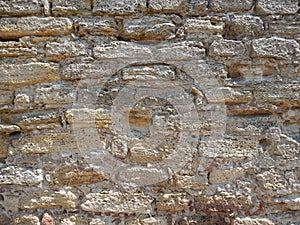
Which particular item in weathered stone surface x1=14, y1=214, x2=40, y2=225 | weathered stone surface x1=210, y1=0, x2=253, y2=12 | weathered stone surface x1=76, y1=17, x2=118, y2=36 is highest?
weathered stone surface x1=210, y1=0, x2=253, y2=12

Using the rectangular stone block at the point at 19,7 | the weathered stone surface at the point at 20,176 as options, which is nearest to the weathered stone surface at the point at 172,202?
the weathered stone surface at the point at 20,176

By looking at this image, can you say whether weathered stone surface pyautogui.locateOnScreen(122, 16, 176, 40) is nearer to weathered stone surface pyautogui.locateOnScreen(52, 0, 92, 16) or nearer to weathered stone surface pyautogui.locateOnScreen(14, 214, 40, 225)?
weathered stone surface pyautogui.locateOnScreen(52, 0, 92, 16)

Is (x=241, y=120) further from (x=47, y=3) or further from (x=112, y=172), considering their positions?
(x=47, y=3)

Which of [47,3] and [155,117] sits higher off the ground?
[47,3]

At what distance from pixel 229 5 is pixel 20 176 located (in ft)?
5.10

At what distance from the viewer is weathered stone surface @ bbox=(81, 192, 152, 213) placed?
2143 millimetres

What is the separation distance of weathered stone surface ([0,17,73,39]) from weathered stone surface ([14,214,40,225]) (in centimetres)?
105

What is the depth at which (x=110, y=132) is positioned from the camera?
7.07 feet

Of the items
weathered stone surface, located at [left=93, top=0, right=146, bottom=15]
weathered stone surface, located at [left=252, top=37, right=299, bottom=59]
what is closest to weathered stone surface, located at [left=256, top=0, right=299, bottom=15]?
weathered stone surface, located at [left=252, top=37, right=299, bottom=59]

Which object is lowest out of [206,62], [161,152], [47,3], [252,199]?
[252,199]

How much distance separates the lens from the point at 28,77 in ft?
7.04

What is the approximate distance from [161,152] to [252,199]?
590mm

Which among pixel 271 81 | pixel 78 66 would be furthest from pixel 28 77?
pixel 271 81

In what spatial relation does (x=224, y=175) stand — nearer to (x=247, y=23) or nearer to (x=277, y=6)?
(x=247, y=23)
